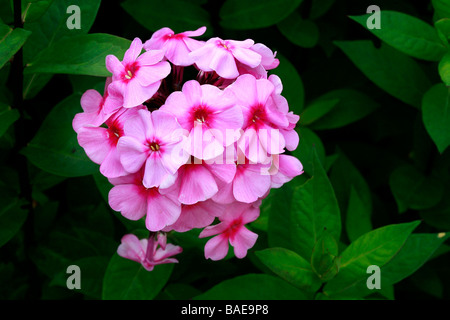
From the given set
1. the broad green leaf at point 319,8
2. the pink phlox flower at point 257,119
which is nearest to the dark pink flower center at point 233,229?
the pink phlox flower at point 257,119

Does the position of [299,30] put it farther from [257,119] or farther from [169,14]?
[257,119]

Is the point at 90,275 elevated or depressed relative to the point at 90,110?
depressed

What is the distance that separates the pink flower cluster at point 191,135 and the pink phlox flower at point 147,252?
175mm

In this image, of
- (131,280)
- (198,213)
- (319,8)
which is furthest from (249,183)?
(319,8)

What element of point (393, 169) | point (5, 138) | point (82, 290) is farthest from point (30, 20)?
point (393, 169)

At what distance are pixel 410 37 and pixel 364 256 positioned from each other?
0.65m

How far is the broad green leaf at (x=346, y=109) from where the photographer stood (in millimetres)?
1725

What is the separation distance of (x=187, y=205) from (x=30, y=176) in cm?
64

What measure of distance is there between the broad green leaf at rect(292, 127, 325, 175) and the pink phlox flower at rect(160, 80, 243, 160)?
0.63 m

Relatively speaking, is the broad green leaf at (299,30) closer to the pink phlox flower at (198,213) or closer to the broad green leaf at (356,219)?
the broad green leaf at (356,219)

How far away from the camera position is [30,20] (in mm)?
1160

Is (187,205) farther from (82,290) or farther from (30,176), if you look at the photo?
(30,176)

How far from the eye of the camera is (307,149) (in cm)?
160

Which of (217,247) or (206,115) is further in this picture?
(217,247)
